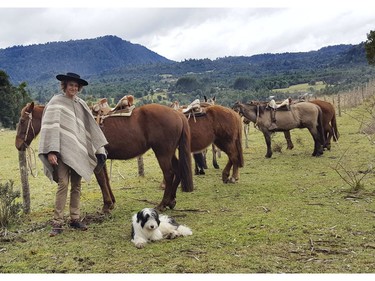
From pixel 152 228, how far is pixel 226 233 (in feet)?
3.36

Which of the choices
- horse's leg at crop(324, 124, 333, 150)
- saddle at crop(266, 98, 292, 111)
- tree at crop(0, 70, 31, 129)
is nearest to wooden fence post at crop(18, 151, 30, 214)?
saddle at crop(266, 98, 292, 111)

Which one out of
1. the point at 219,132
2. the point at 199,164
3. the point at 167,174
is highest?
the point at 219,132

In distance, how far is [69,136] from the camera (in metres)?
5.60

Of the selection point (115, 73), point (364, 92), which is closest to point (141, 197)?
point (364, 92)

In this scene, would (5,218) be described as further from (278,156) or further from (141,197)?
(278,156)

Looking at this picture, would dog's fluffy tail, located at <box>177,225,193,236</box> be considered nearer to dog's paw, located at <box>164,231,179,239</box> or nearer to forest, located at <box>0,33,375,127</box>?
dog's paw, located at <box>164,231,179,239</box>

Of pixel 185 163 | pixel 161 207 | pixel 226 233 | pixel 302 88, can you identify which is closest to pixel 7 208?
pixel 161 207

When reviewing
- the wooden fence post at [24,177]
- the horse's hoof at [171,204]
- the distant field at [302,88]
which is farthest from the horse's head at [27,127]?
the distant field at [302,88]

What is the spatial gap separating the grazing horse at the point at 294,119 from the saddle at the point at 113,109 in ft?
24.3

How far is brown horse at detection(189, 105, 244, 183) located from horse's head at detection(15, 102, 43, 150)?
3315 millimetres

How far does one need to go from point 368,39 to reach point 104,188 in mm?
24479

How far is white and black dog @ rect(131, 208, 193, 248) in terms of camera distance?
4.99 meters

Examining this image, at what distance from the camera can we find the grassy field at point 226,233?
14.1 ft

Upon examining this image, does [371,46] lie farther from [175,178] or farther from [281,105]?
[175,178]
